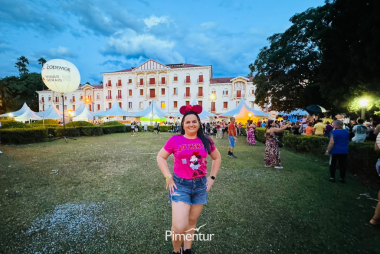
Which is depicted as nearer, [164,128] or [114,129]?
[114,129]

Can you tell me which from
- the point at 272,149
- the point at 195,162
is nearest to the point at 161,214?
the point at 195,162

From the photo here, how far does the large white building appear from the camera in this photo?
128ft

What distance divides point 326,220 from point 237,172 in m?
2.85

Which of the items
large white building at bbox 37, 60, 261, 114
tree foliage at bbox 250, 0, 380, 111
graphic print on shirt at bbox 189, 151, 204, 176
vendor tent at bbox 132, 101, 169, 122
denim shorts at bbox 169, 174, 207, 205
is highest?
large white building at bbox 37, 60, 261, 114

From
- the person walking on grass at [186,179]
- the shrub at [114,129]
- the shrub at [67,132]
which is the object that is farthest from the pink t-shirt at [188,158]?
the shrub at [114,129]

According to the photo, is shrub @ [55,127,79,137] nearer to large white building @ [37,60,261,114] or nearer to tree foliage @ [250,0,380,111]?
tree foliage @ [250,0,380,111]

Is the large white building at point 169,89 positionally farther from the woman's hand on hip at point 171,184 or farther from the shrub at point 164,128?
the woman's hand on hip at point 171,184

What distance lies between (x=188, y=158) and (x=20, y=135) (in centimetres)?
1393

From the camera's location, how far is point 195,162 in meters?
2.03

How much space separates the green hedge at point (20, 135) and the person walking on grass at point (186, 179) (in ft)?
44.8

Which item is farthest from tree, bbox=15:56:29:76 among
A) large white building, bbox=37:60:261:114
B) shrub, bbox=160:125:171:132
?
shrub, bbox=160:125:171:132

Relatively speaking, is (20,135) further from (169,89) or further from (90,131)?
(169,89)

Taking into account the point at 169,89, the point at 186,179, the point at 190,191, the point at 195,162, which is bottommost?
the point at 190,191

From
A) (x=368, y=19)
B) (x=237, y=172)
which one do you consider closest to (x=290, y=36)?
(x=368, y=19)
